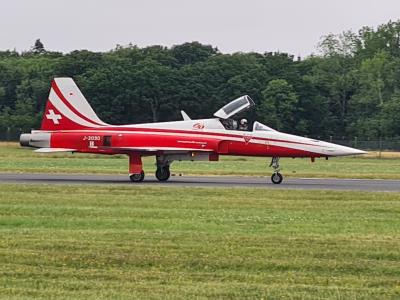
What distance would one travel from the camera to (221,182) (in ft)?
100

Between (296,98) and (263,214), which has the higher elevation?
(296,98)

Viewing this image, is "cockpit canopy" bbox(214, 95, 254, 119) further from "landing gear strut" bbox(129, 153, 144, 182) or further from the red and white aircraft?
"landing gear strut" bbox(129, 153, 144, 182)

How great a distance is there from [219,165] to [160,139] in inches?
658

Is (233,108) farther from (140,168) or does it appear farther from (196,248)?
(196,248)

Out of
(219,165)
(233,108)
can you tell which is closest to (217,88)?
(219,165)

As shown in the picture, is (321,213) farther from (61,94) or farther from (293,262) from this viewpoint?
(61,94)

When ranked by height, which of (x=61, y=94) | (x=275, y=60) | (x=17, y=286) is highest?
(x=275, y=60)

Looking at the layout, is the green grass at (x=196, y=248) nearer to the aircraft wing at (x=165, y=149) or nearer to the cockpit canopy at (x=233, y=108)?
the aircraft wing at (x=165, y=149)

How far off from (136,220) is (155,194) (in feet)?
21.0

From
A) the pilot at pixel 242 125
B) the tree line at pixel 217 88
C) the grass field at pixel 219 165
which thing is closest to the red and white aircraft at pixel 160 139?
the pilot at pixel 242 125

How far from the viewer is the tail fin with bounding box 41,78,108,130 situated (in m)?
31.7

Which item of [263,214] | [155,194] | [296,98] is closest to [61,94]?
[155,194]

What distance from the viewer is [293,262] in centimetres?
1295

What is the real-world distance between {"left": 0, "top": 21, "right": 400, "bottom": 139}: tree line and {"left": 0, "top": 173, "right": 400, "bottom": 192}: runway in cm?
4474
